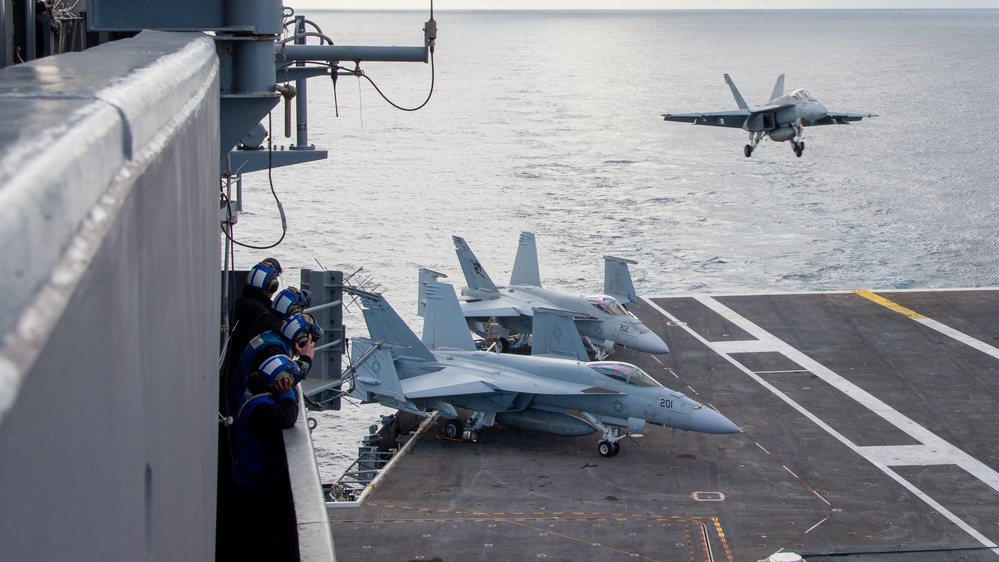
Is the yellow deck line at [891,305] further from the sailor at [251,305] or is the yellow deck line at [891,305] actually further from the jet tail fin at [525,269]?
the sailor at [251,305]

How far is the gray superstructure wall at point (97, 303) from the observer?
3.77 feet

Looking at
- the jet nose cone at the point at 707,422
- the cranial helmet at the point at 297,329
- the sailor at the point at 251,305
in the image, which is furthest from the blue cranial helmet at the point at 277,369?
the jet nose cone at the point at 707,422

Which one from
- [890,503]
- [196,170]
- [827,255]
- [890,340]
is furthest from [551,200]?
[196,170]

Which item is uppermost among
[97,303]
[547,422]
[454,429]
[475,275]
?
[97,303]

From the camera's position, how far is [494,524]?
2600 centimetres

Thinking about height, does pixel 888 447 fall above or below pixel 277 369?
below

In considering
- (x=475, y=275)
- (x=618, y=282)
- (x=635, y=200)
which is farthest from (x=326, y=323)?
(x=635, y=200)

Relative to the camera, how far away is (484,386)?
32.2 m

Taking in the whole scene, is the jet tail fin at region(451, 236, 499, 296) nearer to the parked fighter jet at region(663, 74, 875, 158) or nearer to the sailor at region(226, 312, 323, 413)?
the parked fighter jet at region(663, 74, 875, 158)

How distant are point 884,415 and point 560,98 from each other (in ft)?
435

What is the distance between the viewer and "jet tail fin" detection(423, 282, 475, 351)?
36.1 m

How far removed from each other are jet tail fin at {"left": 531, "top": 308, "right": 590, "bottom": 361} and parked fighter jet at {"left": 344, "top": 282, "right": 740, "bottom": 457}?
34 millimetres

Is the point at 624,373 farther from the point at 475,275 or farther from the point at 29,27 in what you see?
the point at 29,27

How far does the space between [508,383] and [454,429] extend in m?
2.35
